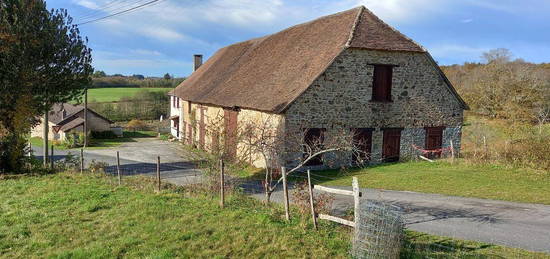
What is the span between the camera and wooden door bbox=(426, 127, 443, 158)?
20922mm

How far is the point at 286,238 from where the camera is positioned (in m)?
8.17

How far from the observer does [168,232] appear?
8.59m

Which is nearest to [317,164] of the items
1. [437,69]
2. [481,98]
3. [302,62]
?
[302,62]

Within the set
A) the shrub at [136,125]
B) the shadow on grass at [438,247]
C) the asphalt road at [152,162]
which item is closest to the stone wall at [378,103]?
the asphalt road at [152,162]

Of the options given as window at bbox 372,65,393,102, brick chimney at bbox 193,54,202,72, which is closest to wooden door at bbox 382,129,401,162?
window at bbox 372,65,393,102

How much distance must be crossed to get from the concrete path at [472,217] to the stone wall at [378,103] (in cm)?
527

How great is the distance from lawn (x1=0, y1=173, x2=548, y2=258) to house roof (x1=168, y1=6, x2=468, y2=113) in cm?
784

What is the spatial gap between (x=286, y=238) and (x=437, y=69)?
15380mm

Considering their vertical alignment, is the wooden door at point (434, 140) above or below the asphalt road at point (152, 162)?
above

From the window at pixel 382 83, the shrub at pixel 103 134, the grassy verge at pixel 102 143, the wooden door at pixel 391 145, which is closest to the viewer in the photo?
the window at pixel 382 83

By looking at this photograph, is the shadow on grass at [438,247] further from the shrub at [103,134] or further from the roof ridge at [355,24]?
the shrub at [103,134]

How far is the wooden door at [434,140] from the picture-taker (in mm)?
20922

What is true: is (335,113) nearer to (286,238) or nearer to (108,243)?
(286,238)

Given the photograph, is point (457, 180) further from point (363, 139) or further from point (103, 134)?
point (103, 134)
